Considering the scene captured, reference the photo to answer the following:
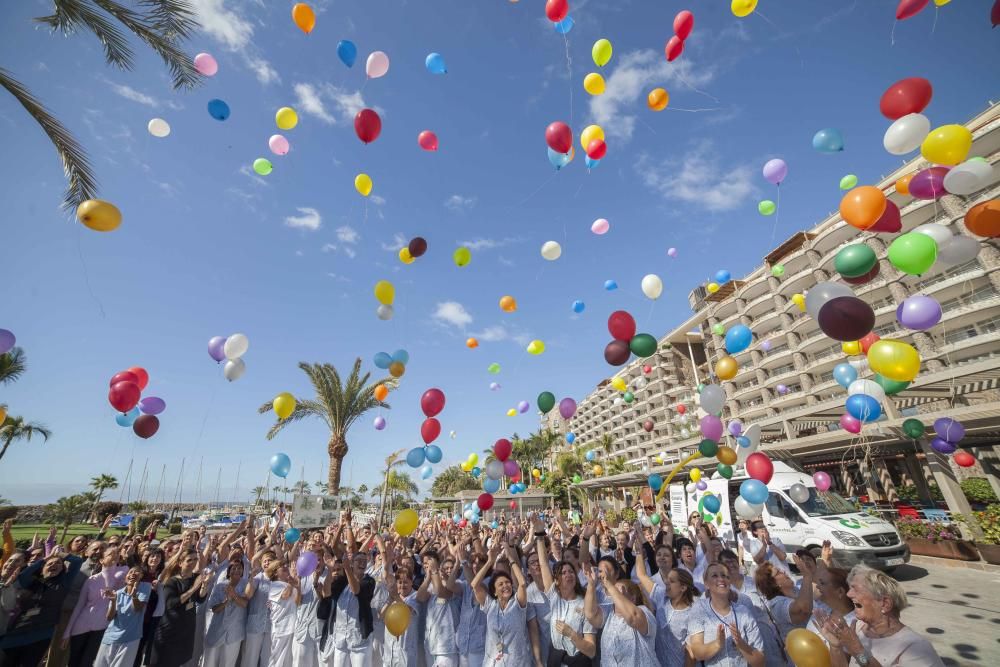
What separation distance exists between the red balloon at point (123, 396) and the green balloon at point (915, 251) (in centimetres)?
974

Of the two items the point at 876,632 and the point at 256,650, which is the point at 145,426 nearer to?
the point at 256,650

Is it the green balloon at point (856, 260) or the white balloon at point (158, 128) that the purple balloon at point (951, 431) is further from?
the white balloon at point (158, 128)

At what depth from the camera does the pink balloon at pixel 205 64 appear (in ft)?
20.8

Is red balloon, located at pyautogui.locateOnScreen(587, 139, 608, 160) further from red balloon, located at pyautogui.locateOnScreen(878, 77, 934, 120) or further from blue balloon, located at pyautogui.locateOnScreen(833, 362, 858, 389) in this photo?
blue balloon, located at pyautogui.locateOnScreen(833, 362, 858, 389)

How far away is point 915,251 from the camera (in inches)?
184

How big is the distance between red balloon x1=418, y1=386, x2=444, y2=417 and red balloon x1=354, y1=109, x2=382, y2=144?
168 inches

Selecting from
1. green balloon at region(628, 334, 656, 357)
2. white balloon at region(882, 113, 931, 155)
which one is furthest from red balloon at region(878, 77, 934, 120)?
green balloon at region(628, 334, 656, 357)

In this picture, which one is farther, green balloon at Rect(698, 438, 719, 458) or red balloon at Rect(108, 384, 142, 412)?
green balloon at Rect(698, 438, 719, 458)

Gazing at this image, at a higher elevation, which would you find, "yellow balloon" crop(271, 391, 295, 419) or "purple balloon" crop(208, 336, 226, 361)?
"purple balloon" crop(208, 336, 226, 361)

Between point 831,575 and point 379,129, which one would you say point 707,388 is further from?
point 379,129

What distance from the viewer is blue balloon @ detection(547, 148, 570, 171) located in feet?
23.9

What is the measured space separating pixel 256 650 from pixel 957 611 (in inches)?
384

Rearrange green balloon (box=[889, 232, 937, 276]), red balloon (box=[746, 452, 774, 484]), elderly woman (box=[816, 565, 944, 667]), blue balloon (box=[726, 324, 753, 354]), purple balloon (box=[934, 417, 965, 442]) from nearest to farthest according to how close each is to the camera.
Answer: elderly woman (box=[816, 565, 944, 667]) → green balloon (box=[889, 232, 937, 276]) → blue balloon (box=[726, 324, 753, 354]) → red balloon (box=[746, 452, 774, 484]) → purple balloon (box=[934, 417, 965, 442])

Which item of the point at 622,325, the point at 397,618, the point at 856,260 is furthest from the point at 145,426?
the point at 856,260
